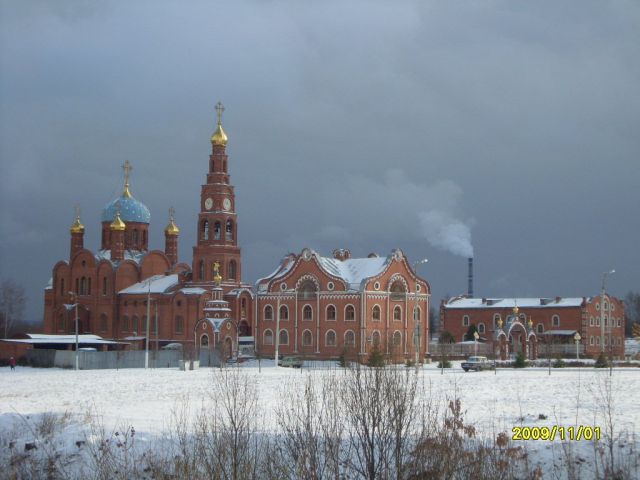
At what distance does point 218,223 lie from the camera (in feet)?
243

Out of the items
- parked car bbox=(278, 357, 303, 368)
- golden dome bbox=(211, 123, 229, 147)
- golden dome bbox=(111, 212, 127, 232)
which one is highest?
golden dome bbox=(211, 123, 229, 147)

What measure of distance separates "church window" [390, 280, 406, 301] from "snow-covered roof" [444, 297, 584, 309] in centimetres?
2166

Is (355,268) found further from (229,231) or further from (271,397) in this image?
(271,397)

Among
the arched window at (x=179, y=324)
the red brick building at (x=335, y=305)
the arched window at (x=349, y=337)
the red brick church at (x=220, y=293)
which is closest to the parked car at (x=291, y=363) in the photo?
the red brick church at (x=220, y=293)

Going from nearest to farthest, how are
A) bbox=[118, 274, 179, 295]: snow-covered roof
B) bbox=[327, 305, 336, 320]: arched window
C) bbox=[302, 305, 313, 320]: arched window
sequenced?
bbox=[327, 305, 336, 320]: arched window, bbox=[302, 305, 313, 320]: arched window, bbox=[118, 274, 179, 295]: snow-covered roof

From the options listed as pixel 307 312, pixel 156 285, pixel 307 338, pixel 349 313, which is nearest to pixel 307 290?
pixel 307 312

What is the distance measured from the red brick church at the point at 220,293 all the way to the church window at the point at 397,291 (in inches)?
3.4

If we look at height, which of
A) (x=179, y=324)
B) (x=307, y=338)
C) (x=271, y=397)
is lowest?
(x=271, y=397)

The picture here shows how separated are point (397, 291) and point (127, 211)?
29.1 m

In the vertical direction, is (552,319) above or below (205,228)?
below

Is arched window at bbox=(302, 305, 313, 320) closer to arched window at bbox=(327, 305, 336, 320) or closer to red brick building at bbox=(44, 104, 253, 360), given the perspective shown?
arched window at bbox=(327, 305, 336, 320)

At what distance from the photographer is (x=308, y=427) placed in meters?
15.0

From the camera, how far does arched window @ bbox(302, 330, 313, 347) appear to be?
67.9m

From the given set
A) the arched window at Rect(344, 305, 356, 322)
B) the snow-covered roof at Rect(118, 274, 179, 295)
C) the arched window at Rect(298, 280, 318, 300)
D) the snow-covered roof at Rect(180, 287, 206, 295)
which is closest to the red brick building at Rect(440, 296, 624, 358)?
the arched window at Rect(344, 305, 356, 322)
